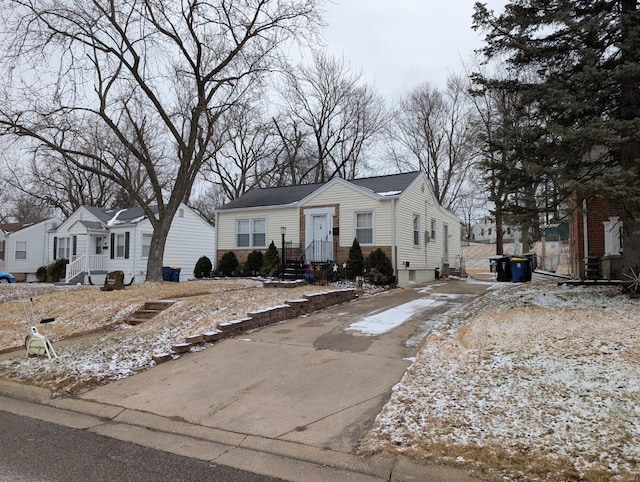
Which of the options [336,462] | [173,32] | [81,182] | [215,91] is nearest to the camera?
[336,462]

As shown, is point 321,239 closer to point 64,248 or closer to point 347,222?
point 347,222

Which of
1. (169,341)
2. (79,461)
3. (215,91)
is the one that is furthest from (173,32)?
(79,461)

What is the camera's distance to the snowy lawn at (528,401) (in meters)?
3.47

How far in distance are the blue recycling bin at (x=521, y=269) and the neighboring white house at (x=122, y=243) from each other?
55.3 ft

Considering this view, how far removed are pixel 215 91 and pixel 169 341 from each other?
1247 cm

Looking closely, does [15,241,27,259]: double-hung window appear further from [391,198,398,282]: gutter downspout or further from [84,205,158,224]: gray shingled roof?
[391,198,398,282]: gutter downspout

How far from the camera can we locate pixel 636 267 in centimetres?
884

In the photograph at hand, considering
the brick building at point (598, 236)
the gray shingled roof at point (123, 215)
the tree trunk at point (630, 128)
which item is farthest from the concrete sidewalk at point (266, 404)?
the gray shingled roof at point (123, 215)

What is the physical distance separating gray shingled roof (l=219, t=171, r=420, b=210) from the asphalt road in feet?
46.3

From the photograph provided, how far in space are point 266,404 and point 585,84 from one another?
27.0 ft

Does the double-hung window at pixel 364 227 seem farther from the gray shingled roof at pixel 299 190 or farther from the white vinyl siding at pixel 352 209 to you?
the gray shingled roof at pixel 299 190

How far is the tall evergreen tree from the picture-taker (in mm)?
7746

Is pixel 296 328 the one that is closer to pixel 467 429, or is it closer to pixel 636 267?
pixel 467 429

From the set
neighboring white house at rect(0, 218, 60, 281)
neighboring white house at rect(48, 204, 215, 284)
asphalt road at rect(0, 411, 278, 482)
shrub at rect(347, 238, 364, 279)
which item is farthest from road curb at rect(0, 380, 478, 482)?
neighboring white house at rect(0, 218, 60, 281)
